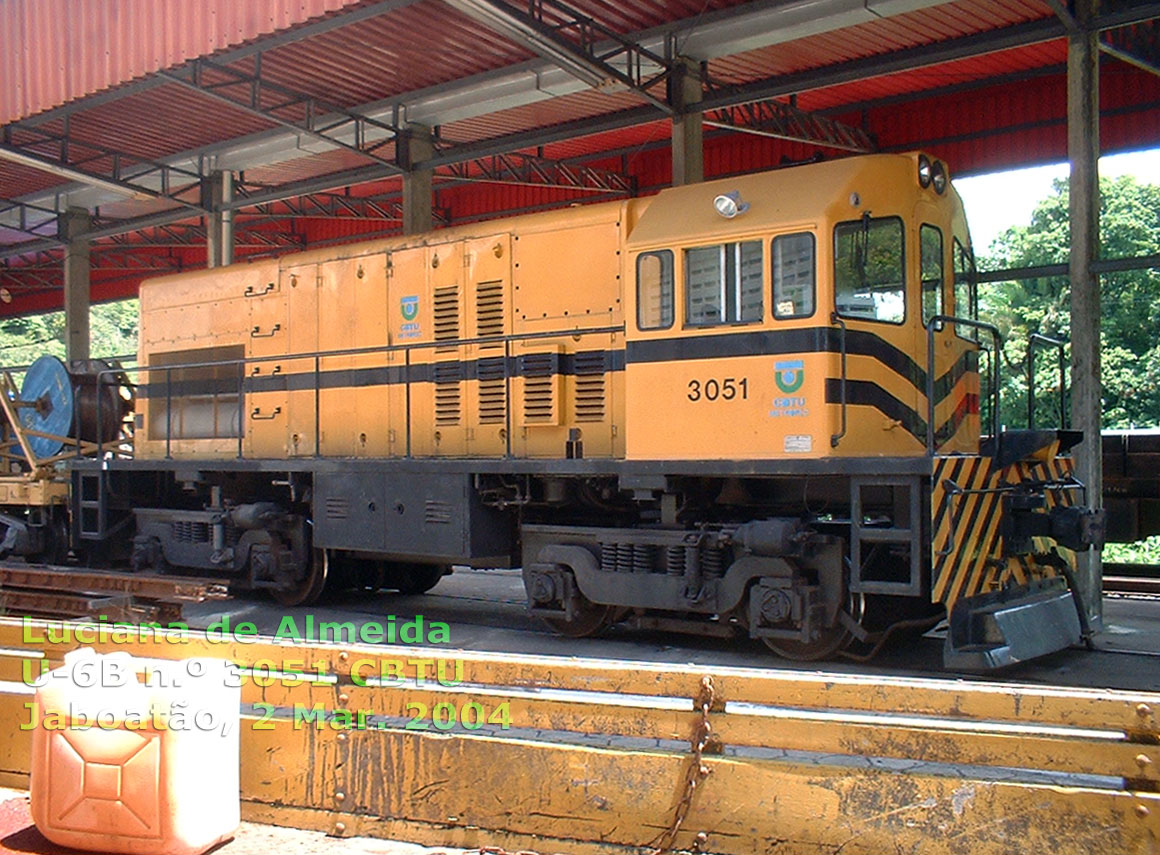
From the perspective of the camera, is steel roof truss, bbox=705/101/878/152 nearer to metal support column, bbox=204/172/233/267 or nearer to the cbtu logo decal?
metal support column, bbox=204/172/233/267

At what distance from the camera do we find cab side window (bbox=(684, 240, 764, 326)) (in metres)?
7.26

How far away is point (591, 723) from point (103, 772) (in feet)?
6.17

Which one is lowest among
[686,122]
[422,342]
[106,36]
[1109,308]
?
[422,342]

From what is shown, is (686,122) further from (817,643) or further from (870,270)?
Result: (817,643)

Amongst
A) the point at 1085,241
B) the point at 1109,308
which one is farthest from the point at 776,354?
the point at 1109,308

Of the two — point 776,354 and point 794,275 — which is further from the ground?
point 794,275

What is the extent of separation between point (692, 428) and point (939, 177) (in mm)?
2534

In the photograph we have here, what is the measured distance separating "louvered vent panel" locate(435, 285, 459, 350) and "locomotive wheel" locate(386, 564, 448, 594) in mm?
2993

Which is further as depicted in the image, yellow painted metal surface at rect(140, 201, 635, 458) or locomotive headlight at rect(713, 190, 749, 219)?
yellow painted metal surface at rect(140, 201, 635, 458)

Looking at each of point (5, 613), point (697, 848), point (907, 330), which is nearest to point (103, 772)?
point (697, 848)

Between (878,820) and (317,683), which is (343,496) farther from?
(878,820)

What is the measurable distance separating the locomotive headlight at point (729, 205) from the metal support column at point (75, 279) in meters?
17.3

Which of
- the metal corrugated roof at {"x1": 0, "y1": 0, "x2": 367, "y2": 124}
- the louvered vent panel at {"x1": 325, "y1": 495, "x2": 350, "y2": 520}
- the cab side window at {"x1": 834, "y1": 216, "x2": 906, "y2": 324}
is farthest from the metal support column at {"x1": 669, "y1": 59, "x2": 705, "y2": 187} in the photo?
the louvered vent panel at {"x1": 325, "y1": 495, "x2": 350, "y2": 520}

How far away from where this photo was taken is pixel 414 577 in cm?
1155
